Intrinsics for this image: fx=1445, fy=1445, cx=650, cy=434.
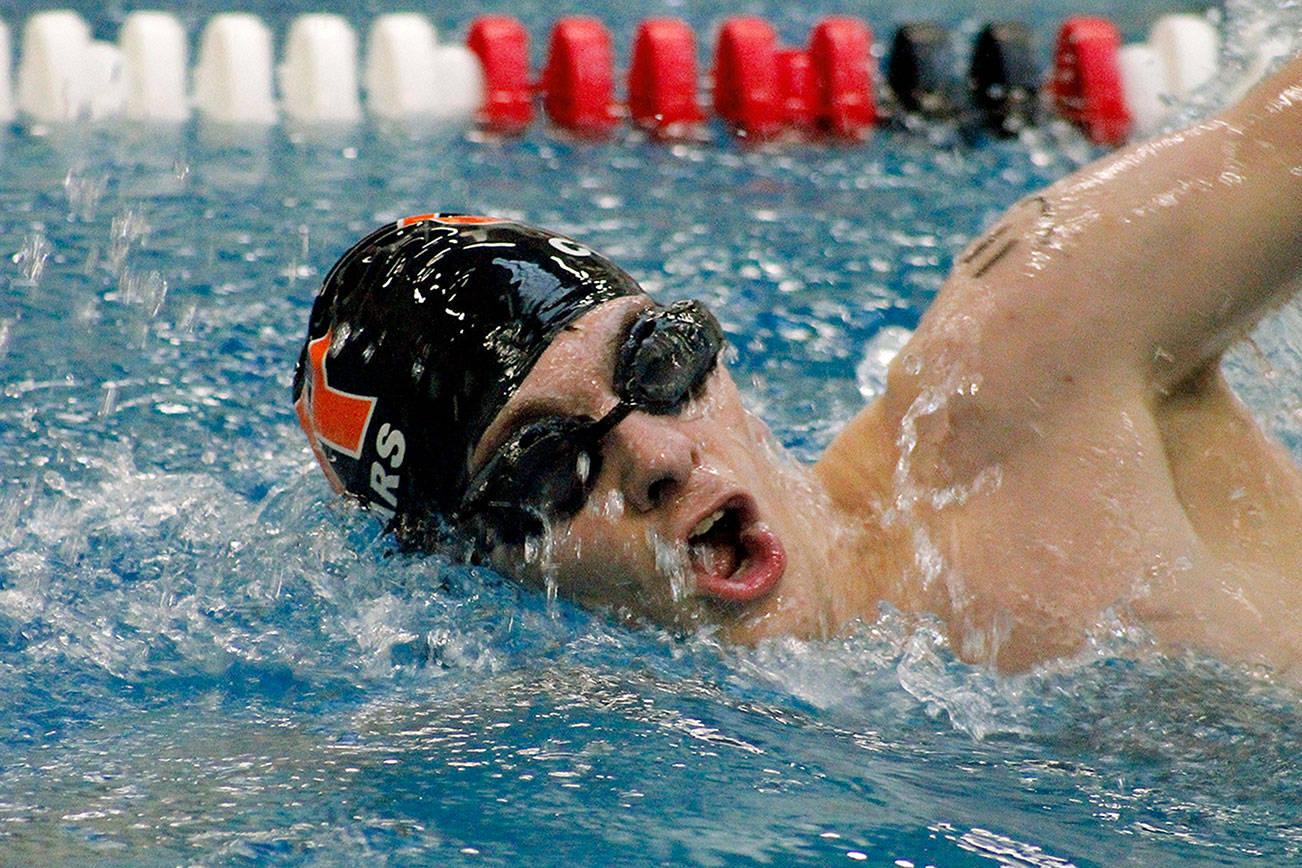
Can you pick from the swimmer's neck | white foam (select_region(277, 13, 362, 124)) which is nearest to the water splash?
white foam (select_region(277, 13, 362, 124))

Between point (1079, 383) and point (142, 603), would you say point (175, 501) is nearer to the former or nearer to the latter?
point (142, 603)

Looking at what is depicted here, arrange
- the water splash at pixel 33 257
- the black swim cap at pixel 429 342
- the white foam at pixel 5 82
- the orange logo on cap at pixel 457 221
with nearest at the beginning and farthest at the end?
the black swim cap at pixel 429 342 → the orange logo on cap at pixel 457 221 → the water splash at pixel 33 257 → the white foam at pixel 5 82

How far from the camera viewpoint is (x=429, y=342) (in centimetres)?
173

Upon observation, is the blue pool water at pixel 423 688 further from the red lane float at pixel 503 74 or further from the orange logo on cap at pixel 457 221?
the red lane float at pixel 503 74

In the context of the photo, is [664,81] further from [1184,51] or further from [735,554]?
[735,554]

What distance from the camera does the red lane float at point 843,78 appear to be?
4723mm

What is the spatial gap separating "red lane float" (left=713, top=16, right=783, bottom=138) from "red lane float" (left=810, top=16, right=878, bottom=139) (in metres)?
0.15

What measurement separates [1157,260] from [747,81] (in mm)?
3297

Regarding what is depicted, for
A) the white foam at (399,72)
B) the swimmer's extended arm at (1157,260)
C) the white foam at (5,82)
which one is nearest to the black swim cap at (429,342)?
the swimmer's extended arm at (1157,260)

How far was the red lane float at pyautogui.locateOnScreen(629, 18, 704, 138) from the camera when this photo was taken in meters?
4.73

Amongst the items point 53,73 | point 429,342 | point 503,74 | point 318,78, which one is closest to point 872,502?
point 429,342

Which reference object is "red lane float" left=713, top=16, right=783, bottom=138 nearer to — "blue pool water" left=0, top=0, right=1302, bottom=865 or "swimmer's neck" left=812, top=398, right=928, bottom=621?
"blue pool water" left=0, top=0, right=1302, bottom=865

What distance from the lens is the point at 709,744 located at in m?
1.51

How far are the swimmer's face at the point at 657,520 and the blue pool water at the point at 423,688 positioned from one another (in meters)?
0.06
